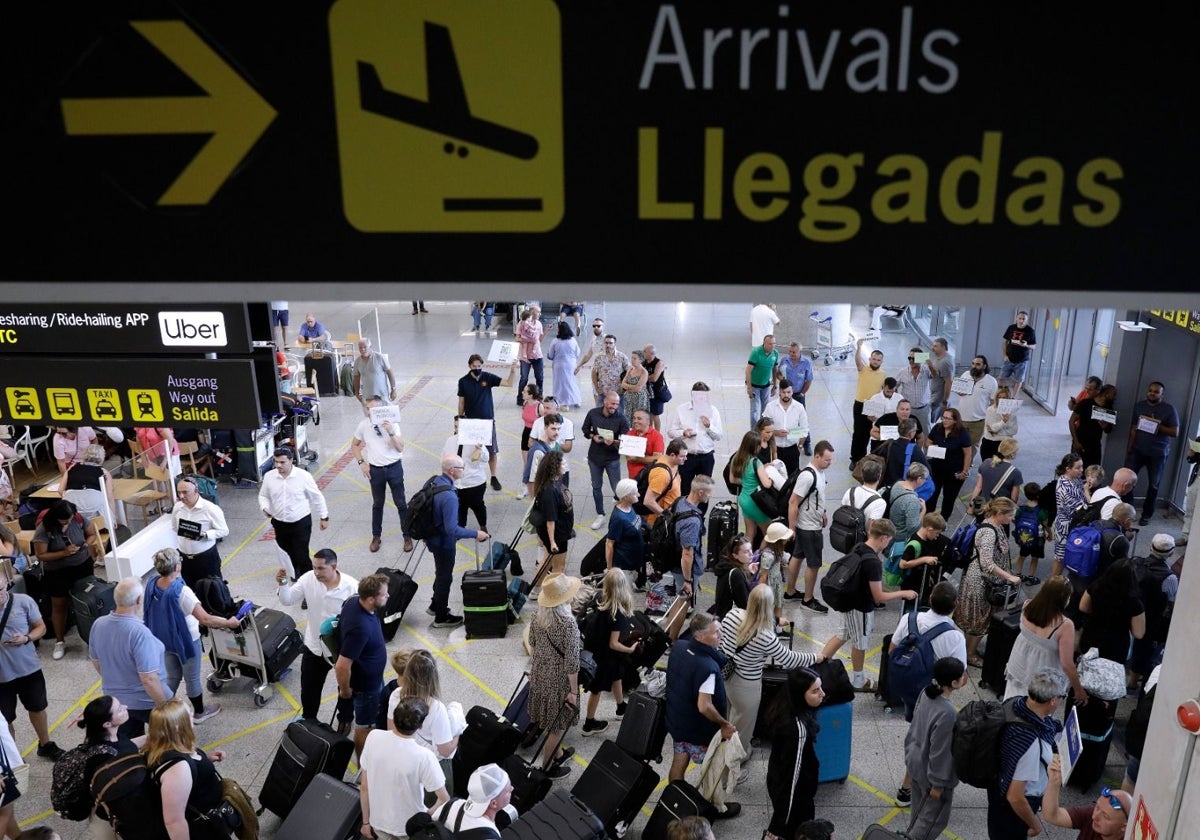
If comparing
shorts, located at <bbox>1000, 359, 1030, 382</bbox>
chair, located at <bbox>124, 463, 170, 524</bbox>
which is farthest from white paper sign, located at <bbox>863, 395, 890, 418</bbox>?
chair, located at <bbox>124, 463, 170, 524</bbox>

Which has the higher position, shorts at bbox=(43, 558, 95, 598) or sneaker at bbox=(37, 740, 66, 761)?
shorts at bbox=(43, 558, 95, 598)

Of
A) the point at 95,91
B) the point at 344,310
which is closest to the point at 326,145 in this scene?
the point at 95,91

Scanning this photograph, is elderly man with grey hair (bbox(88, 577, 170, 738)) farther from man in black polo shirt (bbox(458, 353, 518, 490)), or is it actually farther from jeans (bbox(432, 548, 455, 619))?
man in black polo shirt (bbox(458, 353, 518, 490))

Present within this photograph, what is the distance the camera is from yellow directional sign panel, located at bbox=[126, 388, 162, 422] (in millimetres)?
4789

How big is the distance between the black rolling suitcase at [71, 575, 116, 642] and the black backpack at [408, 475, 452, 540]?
273cm

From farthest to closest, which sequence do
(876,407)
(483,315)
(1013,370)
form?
(483,315), (1013,370), (876,407)

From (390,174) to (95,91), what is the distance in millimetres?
666

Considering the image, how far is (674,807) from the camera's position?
21.7ft

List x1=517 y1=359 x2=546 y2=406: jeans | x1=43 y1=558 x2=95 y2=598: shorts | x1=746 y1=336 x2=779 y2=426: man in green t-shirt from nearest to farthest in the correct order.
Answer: x1=43 y1=558 x2=95 y2=598: shorts < x1=746 y1=336 x2=779 y2=426: man in green t-shirt < x1=517 y1=359 x2=546 y2=406: jeans

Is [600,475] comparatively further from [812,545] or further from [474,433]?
[812,545]

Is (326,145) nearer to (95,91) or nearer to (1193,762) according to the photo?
(95,91)

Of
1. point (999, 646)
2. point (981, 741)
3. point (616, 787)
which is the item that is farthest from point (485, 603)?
point (981, 741)

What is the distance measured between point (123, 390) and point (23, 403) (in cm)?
60

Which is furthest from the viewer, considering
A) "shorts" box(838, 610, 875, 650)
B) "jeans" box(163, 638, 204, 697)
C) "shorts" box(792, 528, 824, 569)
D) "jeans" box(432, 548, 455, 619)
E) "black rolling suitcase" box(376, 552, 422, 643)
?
"shorts" box(792, 528, 824, 569)
